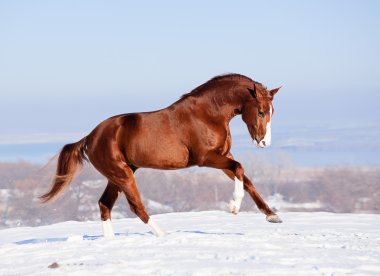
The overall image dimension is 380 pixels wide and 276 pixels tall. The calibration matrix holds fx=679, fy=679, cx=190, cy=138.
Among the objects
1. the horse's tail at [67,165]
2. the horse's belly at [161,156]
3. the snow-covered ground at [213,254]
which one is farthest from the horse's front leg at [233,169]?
the horse's tail at [67,165]

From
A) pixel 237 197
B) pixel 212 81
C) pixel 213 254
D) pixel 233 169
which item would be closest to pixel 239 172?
pixel 233 169

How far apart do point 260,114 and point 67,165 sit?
3.25m

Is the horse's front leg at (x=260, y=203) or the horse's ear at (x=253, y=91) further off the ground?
the horse's ear at (x=253, y=91)

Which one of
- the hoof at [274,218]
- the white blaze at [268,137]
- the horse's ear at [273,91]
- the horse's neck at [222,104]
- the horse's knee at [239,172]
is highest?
the horse's ear at [273,91]

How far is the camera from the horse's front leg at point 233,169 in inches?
340

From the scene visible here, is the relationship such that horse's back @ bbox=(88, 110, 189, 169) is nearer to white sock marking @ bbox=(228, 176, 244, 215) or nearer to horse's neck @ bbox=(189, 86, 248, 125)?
horse's neck @ bbox=(189, 86, 248, 125)

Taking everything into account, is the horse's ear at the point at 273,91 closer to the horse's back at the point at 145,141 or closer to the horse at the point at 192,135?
the horse at the point at 192,135

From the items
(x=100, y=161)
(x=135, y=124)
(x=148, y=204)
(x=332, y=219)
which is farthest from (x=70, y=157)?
(x=148, y=204)

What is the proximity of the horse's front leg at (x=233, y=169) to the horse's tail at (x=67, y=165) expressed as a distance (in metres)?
2.18

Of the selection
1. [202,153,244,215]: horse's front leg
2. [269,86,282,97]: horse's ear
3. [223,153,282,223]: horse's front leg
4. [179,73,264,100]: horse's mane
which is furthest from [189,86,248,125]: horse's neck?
[223,153,282,223]: horse's front leg

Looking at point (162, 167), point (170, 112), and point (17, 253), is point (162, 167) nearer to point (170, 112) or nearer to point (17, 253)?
point (170, 112)

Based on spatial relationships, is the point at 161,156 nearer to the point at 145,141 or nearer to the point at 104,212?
the point at 145,141

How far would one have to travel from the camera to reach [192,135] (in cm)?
906

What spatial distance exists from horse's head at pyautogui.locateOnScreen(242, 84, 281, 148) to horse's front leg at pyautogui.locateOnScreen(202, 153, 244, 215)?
445 millimetres
